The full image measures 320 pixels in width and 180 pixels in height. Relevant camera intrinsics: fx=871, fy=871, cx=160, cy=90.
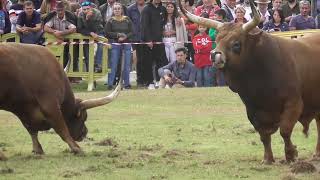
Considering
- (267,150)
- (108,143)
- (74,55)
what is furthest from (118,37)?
(267,150)

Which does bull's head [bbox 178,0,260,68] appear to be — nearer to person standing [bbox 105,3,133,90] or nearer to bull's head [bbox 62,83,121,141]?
bull's head [bbox 62,83,121,141]

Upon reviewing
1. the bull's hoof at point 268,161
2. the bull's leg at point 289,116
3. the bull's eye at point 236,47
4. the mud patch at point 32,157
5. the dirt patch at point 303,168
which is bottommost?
the mud patch at point 32,157

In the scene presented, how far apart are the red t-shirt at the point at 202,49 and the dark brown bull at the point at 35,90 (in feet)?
28.6

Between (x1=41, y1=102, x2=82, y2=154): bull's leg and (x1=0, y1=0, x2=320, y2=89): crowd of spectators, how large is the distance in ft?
27.1

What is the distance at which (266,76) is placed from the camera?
10.0m

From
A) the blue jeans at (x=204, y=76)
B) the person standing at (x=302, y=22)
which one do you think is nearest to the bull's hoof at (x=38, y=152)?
the blue jeans at (x=204, y=76)

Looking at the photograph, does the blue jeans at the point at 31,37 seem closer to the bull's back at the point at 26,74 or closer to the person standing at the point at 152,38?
the person standing at the point at 152,38

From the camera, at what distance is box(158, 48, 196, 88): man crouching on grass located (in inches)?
776

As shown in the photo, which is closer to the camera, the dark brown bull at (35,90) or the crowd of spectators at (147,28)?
the dark brown bull at (35,90)

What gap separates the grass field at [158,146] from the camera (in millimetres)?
9648

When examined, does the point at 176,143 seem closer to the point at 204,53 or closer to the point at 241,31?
the point at 241,31

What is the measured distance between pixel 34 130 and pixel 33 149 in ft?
0.87

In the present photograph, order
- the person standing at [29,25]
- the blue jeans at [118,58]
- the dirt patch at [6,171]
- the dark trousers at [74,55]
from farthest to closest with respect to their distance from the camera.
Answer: the blue jeans at [118,58]
the dark trousers at [74,55]
the person standing at [29,25]
the dirt patch at [6,171]

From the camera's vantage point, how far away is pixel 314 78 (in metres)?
10.3
